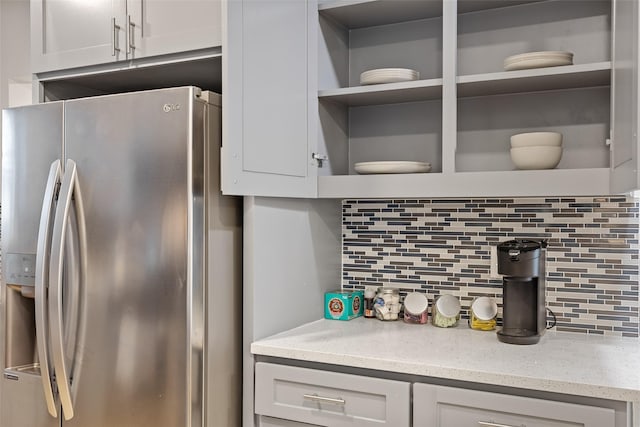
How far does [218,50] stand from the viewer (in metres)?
1.89

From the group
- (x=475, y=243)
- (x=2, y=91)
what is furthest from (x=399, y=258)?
(x=2, y=91)

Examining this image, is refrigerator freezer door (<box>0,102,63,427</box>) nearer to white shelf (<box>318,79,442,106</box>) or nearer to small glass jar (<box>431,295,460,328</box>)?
white shelf (<box>318,79,442,106</box>)

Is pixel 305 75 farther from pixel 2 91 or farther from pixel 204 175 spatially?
pixel 2 91

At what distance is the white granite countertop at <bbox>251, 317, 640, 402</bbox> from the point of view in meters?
1.48

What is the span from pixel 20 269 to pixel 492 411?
155 cm

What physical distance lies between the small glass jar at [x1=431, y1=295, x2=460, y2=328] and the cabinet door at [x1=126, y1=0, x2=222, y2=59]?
1195 mm

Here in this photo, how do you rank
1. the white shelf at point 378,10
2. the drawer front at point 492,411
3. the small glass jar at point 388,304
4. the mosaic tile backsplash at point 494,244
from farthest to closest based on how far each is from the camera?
the small glass jar at point 388,304 → the white shelf at point 378,10 → the mosaic tile backsplash at point 494,244 → the drawer front at point 492,411

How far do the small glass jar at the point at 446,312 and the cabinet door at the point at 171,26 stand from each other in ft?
3.92

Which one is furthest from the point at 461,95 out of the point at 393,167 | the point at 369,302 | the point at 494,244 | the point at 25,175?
the point at 25,175

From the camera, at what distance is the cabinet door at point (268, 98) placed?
1.68m

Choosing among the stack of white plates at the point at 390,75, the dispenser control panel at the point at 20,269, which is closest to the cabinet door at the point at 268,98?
the stack of white plates at the point at 390,75

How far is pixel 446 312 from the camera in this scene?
213 cm

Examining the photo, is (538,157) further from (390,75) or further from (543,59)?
(390,75)

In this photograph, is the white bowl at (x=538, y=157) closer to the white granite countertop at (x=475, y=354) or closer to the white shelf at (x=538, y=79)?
the white shelf at (x=538, y=79)
